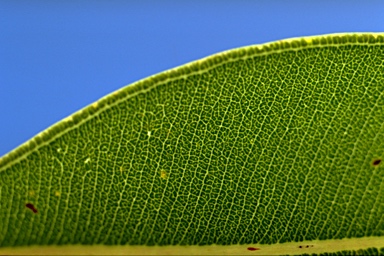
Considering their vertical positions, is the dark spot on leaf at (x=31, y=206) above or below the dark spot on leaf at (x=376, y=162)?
above

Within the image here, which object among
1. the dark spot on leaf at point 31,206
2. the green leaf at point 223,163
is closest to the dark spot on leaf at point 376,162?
the green leaf at point 223,163

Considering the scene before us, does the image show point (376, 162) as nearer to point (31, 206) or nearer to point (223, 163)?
point (223, 163)

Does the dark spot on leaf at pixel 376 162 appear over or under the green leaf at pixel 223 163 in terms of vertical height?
under

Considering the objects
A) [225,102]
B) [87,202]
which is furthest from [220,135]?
[87,202]

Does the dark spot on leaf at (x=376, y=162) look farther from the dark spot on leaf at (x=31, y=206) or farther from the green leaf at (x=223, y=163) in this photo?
the dark spot on leaf at (x=31, y=206)

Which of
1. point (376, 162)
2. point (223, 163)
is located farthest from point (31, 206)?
point (376, 162)

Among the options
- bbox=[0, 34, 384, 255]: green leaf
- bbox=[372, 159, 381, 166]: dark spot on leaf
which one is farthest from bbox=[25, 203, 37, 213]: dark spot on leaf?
bbox=[372, 159, 381, 166]: dark spot on leaf

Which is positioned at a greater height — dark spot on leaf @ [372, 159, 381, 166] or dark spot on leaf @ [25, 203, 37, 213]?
dark spot on leaf @ [25, 203, 37, 213]

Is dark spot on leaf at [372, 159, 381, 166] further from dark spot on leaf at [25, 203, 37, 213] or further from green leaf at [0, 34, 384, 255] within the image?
dark spot on leaf at [25, 203, 37, 213]

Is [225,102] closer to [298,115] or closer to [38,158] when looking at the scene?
[298,115]
